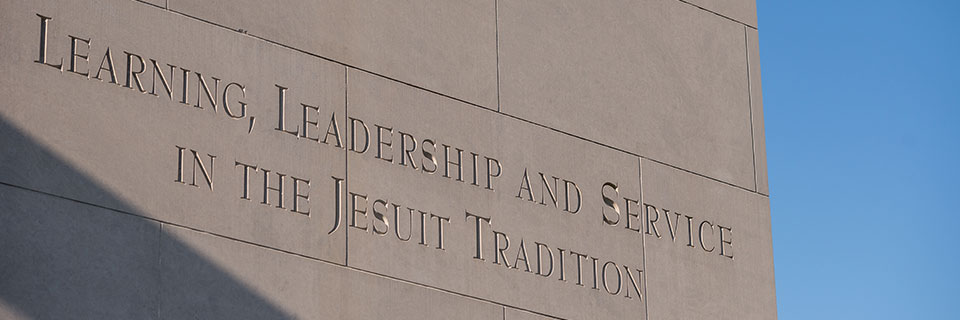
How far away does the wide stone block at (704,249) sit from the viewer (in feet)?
47.2

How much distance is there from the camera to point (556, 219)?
13.7 m

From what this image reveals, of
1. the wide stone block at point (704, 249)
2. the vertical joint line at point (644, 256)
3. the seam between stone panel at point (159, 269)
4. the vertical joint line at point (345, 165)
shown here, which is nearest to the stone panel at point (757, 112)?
the wide stone block at point (704, 249)

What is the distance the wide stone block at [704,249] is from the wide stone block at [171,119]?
135 inches

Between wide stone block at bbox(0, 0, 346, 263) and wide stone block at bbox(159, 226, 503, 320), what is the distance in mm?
128

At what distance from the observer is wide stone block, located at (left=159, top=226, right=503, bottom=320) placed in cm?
1111

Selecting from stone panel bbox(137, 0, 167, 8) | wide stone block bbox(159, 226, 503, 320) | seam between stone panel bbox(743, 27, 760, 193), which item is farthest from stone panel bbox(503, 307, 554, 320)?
stone panel bbox(137, 0, 167, 8)

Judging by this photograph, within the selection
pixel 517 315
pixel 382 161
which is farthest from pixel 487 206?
pixel 382 161

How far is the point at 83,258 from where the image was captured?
1060 centimetres

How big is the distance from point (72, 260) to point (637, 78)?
624 centimetres

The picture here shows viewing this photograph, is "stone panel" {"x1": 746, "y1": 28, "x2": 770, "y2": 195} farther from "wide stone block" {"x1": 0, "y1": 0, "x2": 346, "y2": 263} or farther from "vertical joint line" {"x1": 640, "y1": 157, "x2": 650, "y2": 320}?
"wide stone block" {"x1": 0, "y1": 0, "x2": 346, "y2": 263}

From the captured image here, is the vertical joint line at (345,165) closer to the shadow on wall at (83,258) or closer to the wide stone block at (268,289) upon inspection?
the wide stone block at (268,289)

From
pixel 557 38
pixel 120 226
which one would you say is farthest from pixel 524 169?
pixel 120 226

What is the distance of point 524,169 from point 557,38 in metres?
1.43

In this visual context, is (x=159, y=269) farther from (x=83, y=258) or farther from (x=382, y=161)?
(x=382, y=161)
